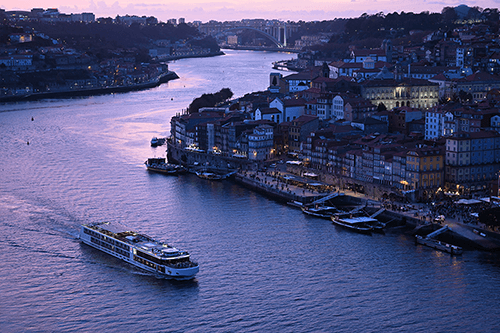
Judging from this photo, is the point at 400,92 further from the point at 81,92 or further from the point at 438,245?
the point at 81,92

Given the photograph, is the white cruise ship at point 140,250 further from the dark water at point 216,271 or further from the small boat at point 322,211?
the small boat at point 322,211

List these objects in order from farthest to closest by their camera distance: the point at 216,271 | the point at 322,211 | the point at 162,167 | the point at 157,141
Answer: the point at 157,141 < the point at 162,167 < the point at 322,211 < the point at 216,271

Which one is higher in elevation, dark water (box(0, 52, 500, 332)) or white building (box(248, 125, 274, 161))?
white building (box(248, 125, 274, 161))

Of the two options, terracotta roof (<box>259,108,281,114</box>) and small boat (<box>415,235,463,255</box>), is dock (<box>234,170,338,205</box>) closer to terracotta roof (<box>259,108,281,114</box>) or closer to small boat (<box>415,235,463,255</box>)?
small boat (<box>415,235,463,255</box>)

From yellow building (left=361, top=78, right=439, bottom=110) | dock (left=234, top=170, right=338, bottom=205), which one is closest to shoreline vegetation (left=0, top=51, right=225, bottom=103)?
yellow building (left=361, top=78, right=439, bottom=110)

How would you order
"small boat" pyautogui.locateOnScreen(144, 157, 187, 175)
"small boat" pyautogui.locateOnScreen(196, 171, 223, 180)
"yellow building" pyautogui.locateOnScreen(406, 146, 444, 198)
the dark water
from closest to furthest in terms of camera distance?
the dark water, "yellow building" pyautogui.locateOnScreen(406, 146, 444, 198), "small boat" pyautogui.locateOnScreen(196, 171, 223, 180), "small boat" pyautogui.locateOnScreen(144, 157, 187, 175)

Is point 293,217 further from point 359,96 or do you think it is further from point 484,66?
point 484,66

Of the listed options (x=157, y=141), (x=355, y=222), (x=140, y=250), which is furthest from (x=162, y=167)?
(x=140, y=250)

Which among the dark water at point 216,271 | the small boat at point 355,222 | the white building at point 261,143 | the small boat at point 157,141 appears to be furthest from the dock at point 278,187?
the small boat at point 157,141
